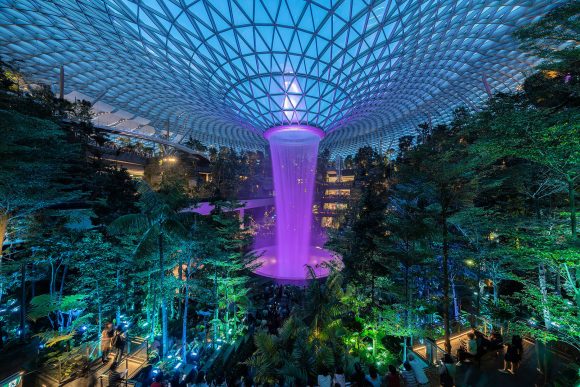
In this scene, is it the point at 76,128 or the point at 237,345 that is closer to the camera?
the point at 237,345

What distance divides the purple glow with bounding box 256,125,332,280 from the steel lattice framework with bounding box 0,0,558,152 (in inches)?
76.5

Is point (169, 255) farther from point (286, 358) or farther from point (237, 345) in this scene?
point (286, 358)

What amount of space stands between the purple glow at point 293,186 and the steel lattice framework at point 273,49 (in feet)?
6.38

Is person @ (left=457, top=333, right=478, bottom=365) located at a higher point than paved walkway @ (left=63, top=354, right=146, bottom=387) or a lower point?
higher

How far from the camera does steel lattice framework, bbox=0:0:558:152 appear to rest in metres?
18.2

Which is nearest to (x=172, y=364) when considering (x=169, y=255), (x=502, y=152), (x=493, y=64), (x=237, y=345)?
(x=237, y=345)

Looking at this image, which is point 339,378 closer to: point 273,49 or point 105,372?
point 105,372

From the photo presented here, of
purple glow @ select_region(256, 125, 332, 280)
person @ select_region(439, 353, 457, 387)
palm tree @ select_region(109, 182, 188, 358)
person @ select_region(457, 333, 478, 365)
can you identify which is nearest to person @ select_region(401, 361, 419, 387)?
person @ select_region(439, 353, 457, 387)

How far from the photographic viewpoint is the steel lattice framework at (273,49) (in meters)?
18.2

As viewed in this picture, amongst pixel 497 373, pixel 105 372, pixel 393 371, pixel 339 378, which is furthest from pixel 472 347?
pixel 105 372

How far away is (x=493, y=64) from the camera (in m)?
31.7

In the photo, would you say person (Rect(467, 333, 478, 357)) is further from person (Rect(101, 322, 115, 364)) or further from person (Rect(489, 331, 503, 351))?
person (Rect(101, 322, 115, 364))

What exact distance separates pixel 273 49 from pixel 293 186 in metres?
16.5

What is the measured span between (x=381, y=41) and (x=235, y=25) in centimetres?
1280
